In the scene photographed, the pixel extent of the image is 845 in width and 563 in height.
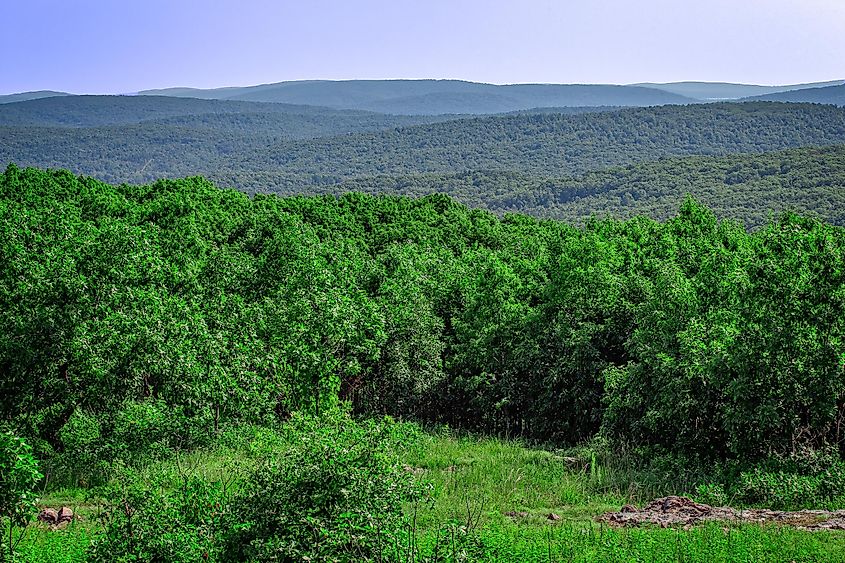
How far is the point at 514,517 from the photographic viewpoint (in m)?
19.4

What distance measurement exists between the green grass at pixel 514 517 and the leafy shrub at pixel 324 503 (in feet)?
2.29

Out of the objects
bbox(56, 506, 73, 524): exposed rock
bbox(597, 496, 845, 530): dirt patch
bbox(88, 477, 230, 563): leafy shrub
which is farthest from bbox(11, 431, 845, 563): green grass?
bbox(88, 477, 230, 563): leafy shrub

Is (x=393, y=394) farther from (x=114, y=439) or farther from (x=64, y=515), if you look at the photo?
(x=64, y=515)

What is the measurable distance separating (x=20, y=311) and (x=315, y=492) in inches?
533

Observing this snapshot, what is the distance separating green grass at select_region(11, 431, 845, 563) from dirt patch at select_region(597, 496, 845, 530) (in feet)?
1.66

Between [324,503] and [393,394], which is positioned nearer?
[324,503]

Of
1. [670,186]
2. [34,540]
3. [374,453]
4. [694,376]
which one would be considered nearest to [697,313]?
[694,376]

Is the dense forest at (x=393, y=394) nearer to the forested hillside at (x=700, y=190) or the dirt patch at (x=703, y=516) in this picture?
the dirt patch at (x=703, y=516)

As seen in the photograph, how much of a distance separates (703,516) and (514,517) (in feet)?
13.6

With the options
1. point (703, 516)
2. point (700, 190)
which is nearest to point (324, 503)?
point (703, 516)

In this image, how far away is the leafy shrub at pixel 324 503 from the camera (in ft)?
39.4

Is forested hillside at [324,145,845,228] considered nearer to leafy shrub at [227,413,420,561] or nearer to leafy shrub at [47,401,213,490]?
leafy shrub at [47,401,213,490]

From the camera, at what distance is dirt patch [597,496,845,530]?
1705 cm

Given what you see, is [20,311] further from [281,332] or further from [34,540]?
[34,540]
